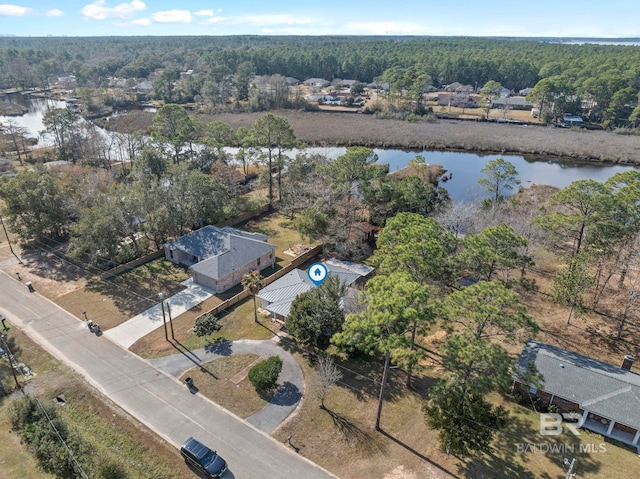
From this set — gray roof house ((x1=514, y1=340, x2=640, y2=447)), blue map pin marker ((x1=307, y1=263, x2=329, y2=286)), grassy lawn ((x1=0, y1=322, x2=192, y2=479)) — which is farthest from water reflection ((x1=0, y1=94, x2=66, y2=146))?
gray roof house ((x1=514, y1=340, x2=640, y2=447))

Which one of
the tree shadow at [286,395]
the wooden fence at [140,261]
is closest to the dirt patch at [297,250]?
the wooden fence at [140,261]

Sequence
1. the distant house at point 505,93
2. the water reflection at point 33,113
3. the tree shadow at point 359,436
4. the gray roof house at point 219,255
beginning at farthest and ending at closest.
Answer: the distant house at point 505,93 → the water reflection at point 33,113 → the gray roof house at point 219,255 → the tree shadow at point 359,436

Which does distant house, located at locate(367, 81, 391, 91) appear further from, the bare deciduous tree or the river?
the bare deciduous tree

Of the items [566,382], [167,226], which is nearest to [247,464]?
[566,382]

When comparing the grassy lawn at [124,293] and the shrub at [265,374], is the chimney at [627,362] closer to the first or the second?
the shrub at [265,374]

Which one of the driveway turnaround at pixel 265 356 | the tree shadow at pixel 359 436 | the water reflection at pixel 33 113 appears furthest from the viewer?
the water reflection at pixel 33 113

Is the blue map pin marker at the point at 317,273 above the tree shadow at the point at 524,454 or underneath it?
above

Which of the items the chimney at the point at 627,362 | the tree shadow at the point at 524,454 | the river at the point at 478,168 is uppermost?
the chimney at the point at 627,362

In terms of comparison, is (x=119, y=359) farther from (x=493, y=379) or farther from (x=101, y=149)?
(x=101, y=149)

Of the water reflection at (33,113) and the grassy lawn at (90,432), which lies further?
the water reflection at (33,113)
